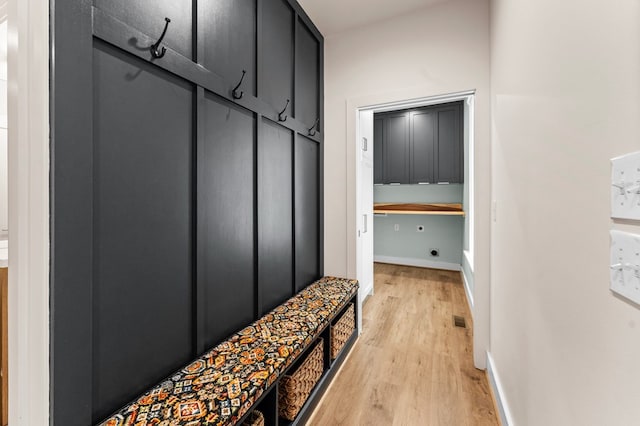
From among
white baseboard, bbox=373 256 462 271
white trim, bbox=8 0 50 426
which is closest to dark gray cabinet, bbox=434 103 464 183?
white baseboard, bbox=373 256 462 271

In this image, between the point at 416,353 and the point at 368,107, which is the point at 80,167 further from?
the point at 416,353

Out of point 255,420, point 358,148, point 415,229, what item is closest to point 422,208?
point 415,229

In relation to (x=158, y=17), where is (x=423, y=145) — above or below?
above

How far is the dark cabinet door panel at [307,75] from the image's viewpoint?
226 centimetres

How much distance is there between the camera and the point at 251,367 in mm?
1214

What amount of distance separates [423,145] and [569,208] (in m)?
3.99

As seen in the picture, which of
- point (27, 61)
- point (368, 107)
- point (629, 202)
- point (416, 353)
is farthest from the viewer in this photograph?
point (368, 107)

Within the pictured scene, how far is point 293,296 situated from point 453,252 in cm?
350

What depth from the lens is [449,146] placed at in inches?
171

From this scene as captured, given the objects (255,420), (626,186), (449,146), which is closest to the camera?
(626,186)

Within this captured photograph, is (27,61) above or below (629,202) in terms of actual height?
above

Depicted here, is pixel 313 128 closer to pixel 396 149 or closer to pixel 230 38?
pixel 230 38

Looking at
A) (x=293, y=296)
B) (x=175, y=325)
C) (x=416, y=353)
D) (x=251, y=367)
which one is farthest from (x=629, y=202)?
(x=416, y=353)

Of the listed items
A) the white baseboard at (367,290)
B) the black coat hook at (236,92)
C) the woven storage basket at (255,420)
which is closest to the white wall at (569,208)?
the woven storage basket at (255,420)
